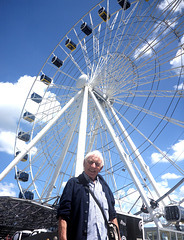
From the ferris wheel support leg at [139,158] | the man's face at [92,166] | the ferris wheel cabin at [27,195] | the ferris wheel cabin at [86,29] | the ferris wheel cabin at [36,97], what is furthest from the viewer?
the ferris wheel cabin at [36,97]

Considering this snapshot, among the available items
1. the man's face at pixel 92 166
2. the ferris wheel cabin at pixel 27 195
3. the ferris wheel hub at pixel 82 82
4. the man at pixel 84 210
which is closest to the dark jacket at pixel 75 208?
the man at pixel 84 210

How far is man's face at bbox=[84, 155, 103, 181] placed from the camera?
2762mm

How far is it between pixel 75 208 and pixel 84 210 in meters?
0.10

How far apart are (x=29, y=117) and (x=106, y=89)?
425 inches

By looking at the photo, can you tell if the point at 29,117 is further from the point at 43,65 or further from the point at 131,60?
the point at 131,60

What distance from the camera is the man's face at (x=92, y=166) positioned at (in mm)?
2762

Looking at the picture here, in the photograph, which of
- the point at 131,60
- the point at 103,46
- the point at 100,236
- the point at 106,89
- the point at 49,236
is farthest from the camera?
the point at 103,46

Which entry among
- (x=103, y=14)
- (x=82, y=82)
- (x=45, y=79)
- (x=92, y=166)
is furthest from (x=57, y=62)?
(x=92, y=166)

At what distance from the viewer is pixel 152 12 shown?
1452 centimetres

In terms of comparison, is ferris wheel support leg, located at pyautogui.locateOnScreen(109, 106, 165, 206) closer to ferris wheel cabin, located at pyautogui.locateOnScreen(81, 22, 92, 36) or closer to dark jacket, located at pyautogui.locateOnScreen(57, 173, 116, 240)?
ferris wheel cabin, located at pyautogui.locateOnScreen(81, 22, 92, 36)

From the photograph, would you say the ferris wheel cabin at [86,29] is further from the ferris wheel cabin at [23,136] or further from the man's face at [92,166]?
the man's face at [92,166]

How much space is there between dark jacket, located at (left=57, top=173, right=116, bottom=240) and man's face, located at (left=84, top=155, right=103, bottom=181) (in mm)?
151

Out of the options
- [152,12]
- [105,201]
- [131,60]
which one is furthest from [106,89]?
[105,201]

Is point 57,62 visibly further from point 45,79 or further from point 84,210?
point 84,210
